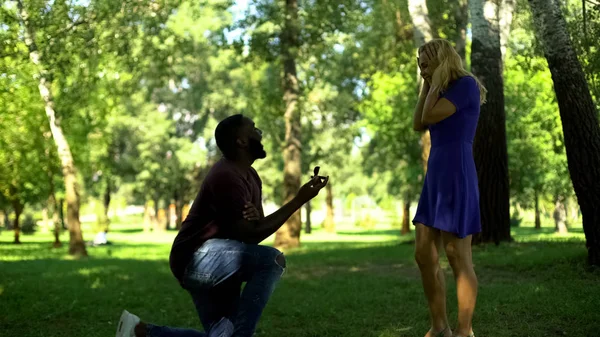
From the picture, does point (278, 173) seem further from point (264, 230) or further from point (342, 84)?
point (264, 230)

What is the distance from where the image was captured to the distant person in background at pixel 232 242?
439cm

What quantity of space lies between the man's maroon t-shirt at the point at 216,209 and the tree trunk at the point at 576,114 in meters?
6.06

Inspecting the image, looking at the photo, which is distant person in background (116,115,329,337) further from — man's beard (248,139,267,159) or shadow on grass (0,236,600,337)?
shadow on grass (0,236,600,337)

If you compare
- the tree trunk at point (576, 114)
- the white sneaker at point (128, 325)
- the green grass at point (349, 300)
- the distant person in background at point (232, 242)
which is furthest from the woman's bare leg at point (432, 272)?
the tree trunk at point (576, 114)

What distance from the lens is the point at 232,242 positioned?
4.43m

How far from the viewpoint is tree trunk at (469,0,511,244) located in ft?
46.7

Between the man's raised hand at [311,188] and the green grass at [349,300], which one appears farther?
the green grass at [349,300]

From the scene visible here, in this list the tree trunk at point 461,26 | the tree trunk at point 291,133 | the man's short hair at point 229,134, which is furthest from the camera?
the tree trunk at point 291,133

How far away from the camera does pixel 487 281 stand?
10.2m

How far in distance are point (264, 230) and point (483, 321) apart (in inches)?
126

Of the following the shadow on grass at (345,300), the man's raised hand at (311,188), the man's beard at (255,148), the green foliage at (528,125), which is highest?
the green foliage at (528,125)

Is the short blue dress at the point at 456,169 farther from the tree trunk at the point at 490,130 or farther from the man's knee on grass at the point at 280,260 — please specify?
the tree trunk at the point at 490,130

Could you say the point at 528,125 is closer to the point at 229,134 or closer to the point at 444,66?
the point at 444,66

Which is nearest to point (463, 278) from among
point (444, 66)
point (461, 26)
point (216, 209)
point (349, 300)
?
point (444, 66)
